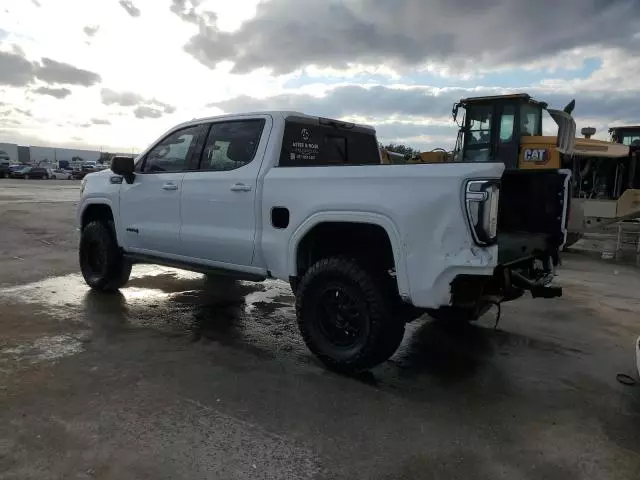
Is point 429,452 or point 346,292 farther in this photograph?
point 346,292

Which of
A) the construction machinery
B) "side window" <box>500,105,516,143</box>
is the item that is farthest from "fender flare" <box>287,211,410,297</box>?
"side window" <box>500,105,516,143</box>

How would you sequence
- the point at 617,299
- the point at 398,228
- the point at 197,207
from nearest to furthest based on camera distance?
the point at 398,228
the point at 197,207
the point at 617,299

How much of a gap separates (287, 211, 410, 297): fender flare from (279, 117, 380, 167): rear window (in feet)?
2.61

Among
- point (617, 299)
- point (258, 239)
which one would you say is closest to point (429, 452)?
point (258, 239)

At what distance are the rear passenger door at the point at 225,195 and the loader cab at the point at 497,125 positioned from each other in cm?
707

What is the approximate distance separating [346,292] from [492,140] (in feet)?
27.8

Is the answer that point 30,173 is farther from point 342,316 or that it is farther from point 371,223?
point 371,223

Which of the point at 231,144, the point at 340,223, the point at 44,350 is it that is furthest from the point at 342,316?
the point at 44,350

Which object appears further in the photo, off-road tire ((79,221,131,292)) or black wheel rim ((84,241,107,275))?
black wheel rim ((84,241,107,275))

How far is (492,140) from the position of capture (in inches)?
450

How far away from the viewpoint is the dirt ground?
297 cm

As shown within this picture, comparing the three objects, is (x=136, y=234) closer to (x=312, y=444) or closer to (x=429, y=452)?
(x=312, y=444)

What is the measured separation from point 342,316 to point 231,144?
203 cm

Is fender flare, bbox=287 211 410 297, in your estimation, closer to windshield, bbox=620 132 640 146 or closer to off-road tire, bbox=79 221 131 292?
off-road tire, bbox=79 221 131 292
